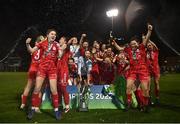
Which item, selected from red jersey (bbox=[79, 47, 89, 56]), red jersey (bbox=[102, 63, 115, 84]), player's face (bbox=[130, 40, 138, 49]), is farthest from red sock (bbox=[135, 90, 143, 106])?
red jersey (bbox=[102, 63, 115, 84])

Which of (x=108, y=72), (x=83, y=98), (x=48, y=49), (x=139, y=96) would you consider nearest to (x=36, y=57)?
(x=48, y=49)

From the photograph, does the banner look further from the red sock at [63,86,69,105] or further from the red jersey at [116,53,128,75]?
the red jersey at [116,53,128,75]

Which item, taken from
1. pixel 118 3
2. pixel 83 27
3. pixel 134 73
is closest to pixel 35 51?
pixel 134 73

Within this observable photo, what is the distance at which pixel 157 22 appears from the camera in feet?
70.5

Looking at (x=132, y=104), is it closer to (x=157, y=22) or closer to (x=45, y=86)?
(x=45, y=86)

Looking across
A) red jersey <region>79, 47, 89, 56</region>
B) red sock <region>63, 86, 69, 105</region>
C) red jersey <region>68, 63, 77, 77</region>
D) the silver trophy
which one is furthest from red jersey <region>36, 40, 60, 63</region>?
red jersey <region>68, 63, 77, 77</region>

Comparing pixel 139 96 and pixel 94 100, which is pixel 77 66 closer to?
pixel 94 100

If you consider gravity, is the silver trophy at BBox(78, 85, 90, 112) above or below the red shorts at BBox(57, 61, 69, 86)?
below

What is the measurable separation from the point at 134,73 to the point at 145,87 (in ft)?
1.82

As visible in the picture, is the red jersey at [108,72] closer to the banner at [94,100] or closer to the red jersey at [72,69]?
the red jersey at [72,69]

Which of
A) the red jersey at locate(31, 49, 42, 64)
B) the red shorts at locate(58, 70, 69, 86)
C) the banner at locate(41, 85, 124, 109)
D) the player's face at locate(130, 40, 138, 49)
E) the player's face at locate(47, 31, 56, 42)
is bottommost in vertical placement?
the banner at locate(41, 85, 124, 109)

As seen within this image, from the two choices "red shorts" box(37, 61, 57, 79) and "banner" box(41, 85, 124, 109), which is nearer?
"red shorts" box(37, 61, 57, 79)

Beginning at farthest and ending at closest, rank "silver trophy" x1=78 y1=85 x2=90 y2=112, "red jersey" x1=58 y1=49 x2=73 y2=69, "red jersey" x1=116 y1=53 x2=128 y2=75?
1. "red jersey" x1=116 y1=53 x2=128 y2=75
2. "red jersey" x1=58 y1=49 x2=73 y2=69
3. "silver trophy" x1=78 y1=85 x2=90 y2=112

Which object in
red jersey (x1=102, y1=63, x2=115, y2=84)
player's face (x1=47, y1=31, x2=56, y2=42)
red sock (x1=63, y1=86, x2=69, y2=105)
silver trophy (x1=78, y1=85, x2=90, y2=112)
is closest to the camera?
player's face (x1=47, y1=31, x2=56, y2=42)
